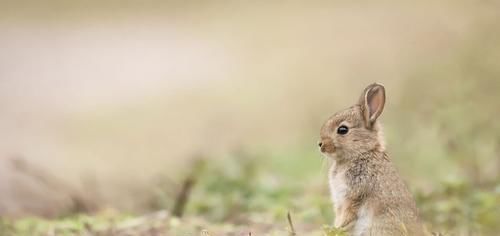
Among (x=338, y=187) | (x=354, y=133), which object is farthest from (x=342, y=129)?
(x=338, y=187)

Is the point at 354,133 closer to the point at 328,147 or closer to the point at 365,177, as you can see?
the point at 328,147

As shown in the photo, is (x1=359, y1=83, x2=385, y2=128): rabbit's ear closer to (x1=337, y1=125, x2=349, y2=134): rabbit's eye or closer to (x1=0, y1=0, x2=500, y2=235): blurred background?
Result: (x1=337, y1=125, x2=349, y2=134): rabbit's eye

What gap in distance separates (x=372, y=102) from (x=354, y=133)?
20 cm

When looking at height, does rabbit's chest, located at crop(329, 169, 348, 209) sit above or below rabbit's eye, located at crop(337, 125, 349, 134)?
below

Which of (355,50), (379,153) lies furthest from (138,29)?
(379,153)

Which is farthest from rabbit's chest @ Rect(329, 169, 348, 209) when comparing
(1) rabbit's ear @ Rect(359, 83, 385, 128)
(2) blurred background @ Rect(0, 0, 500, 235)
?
(2) blurred background @ Rect(0, 0, 500, 235)

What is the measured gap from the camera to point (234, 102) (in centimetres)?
1307

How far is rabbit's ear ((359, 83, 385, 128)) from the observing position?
19.7ft

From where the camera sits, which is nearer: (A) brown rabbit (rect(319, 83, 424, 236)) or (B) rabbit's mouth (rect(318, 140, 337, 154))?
(A) brown rabbit (rect(319, 83, 424, 236))

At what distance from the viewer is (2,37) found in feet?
52.7

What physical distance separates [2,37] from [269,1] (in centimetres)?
511

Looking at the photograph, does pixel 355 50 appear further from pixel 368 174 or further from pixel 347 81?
pixel 368 174

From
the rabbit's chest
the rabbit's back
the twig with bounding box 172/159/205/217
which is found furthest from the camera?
the twig with bounding box 172/159/205/217

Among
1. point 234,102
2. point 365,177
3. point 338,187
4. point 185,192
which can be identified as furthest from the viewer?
point 234,102
